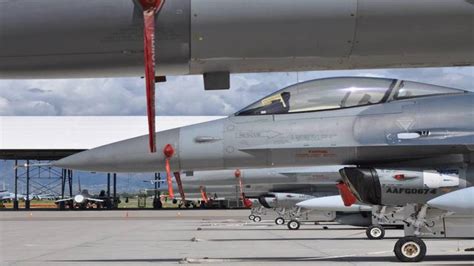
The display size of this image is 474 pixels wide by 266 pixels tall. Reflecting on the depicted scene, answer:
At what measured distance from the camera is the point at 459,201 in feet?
32.9

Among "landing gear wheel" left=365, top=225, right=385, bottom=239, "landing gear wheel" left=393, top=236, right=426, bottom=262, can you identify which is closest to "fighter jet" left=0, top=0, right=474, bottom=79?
"landing gear wheel" left=393, top=236, right=426, bottom=262

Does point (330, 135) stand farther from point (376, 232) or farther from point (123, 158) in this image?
point (376, 232)

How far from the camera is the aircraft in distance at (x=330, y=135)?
9.95 metres

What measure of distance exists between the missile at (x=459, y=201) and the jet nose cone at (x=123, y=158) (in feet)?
13.7

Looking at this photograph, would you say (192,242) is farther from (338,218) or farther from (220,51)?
(220,51)

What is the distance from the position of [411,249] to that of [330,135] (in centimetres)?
264

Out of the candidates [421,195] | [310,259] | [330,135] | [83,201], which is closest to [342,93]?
[330,135]

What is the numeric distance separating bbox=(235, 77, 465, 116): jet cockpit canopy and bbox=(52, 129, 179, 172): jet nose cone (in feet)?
6.70

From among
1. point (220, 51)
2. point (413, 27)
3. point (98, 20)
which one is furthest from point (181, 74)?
point (413, 27)

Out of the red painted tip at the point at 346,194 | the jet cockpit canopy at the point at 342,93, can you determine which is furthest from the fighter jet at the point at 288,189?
the jet cockpit canopy at the point at 342,93

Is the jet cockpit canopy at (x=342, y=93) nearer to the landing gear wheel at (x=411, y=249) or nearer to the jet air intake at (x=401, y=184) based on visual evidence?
the jet air intake at (x=401, y=184)

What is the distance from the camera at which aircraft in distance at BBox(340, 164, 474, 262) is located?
10211 mm

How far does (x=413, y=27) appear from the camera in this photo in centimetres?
465

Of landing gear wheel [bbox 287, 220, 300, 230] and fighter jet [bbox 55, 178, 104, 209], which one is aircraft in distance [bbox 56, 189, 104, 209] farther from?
landing gear wheel [bbox 287, 220, 300, 230]
